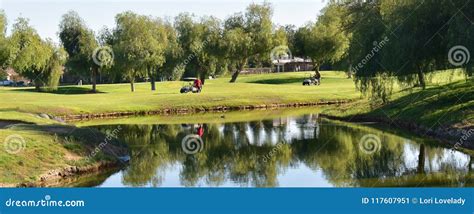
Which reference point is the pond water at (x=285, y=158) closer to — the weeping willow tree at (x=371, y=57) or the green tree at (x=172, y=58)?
the weeping willow tree at (x=371, y=57)

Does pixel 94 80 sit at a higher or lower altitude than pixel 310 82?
higher

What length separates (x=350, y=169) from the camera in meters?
22.3

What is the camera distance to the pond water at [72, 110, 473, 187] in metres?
20.1

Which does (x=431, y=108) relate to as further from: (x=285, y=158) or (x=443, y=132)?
(x=285, y=158)

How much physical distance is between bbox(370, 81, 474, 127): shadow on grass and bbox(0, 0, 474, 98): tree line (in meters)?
1.23

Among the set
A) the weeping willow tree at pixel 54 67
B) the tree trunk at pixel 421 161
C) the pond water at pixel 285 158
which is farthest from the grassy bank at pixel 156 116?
the weeping willow tree at pixel 54 67

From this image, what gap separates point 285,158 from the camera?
25203mm

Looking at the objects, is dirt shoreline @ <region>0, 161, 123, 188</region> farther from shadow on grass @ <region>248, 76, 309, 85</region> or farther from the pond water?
shadow on grass @ <region>248, 76, 309, 85</region>

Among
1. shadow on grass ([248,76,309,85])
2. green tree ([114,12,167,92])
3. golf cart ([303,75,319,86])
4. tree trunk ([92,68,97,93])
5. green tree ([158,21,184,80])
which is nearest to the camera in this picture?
green tree ([114,12,167,92])

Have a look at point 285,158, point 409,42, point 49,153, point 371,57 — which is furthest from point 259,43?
point 49,153

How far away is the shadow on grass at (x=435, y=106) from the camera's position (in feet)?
99.2

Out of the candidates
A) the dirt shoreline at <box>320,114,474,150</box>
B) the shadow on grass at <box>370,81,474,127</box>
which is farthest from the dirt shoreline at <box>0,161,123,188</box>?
the shadow on grass at <box>370,81,474,127</box>

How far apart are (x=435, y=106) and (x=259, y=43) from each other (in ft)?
179

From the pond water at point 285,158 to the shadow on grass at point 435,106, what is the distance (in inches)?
66.6
